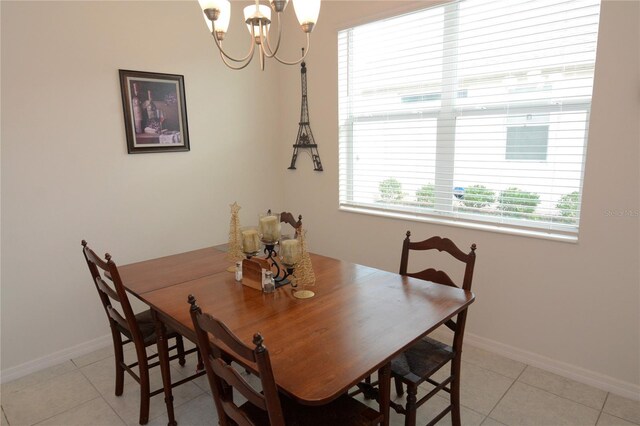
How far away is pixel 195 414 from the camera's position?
82.9 inches

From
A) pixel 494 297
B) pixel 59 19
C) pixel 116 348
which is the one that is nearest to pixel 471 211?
pixel 494 297

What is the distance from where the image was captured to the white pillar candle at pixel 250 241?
1982mm

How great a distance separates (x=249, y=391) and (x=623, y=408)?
2106mm

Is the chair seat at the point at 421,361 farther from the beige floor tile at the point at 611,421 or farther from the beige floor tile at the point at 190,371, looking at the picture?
the beige floor tile at the point at 190,371

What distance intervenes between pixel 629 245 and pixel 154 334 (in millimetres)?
2559

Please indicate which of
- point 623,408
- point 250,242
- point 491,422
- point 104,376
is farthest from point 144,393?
point 623,408

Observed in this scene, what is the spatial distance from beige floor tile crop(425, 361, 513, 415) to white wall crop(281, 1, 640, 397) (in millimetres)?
285

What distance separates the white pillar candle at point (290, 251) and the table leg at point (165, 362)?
66cm

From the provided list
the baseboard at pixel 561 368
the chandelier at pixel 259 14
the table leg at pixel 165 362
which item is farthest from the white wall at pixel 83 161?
the baseboard at pixel 561 368

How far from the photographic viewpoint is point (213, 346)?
51.4 inches

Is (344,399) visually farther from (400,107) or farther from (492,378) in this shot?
(400,107)

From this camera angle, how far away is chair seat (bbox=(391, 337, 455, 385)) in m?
1.66

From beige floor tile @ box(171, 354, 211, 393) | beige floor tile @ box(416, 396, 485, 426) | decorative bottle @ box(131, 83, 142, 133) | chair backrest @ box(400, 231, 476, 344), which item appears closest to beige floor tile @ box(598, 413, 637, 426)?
beige floor tile @ box(416, 396, 485, 426)

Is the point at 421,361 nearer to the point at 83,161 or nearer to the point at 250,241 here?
the point at 250,241
